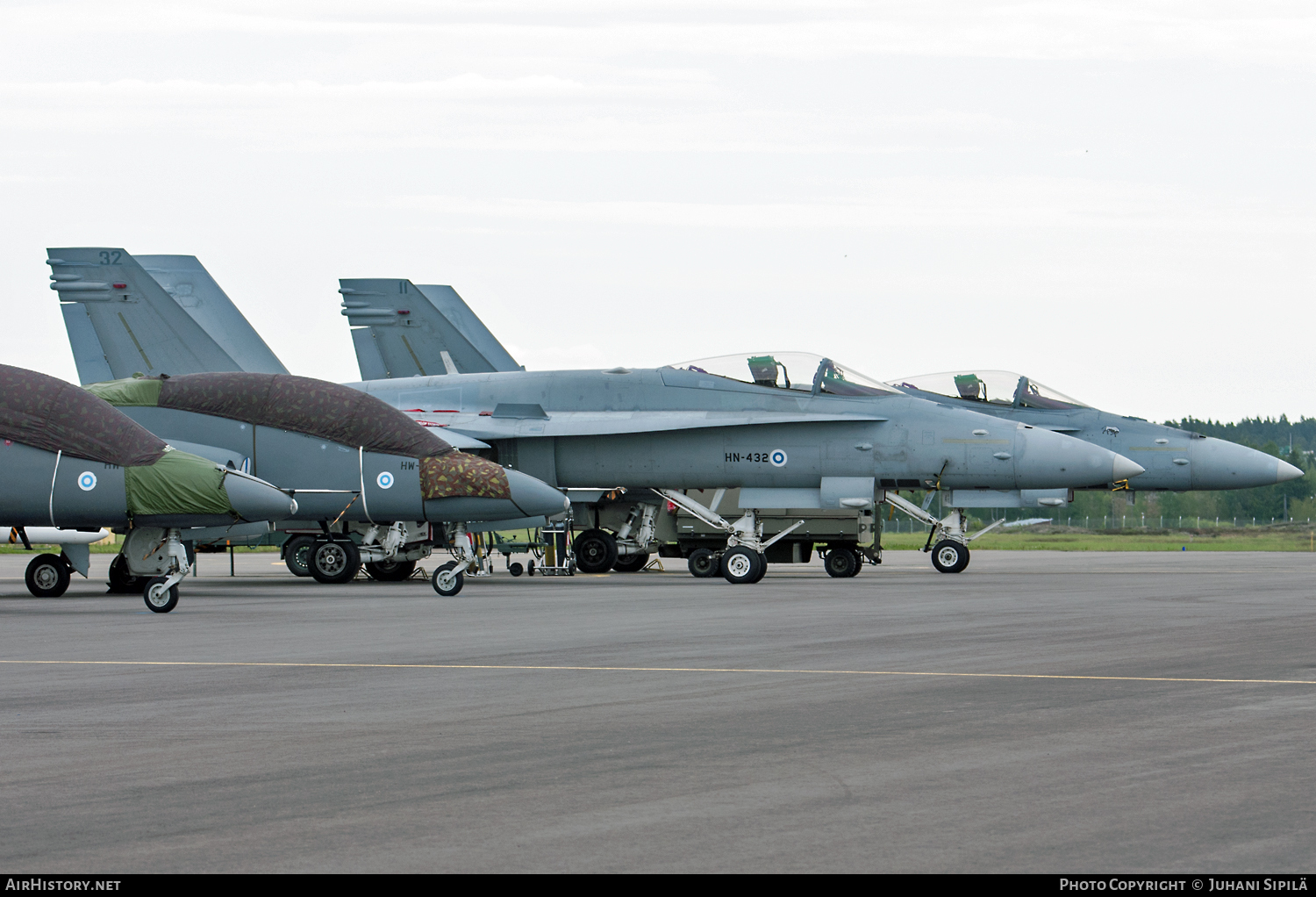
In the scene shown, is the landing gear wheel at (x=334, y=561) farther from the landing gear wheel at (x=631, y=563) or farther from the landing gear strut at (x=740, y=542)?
the landing gear wheel at (x=631, y=563)

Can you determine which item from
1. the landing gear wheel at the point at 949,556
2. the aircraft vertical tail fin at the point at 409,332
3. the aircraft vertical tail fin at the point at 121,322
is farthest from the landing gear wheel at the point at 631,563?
the aircraft vertical tail fin at the point at 121,322

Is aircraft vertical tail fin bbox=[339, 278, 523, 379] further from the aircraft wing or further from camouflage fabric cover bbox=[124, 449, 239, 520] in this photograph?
camouflage fabric cover bbox=[124, 449, 239, 520]

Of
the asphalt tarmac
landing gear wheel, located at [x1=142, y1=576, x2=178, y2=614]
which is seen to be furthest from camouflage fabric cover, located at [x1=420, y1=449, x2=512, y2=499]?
the asphalt tarmac

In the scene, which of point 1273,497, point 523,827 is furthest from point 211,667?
point 1273,497

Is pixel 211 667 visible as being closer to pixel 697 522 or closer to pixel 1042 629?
pixel 1042 629

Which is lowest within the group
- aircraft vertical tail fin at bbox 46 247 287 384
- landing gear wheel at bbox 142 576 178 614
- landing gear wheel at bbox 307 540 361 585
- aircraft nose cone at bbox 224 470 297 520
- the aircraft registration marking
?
landing gear wheel at bbox 142 576 178 614

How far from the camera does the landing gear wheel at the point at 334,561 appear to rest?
22.8m

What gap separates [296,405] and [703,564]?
8.17 metres

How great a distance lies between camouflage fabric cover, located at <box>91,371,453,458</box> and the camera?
20766 mm

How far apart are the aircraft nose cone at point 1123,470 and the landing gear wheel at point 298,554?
12.3 metres

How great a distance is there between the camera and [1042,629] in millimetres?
13422

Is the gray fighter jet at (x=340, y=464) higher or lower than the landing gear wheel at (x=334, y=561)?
higher

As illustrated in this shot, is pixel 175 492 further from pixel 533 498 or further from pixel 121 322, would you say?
pixel 121 322

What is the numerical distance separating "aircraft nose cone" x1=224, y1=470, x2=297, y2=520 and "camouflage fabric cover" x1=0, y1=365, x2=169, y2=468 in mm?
947
